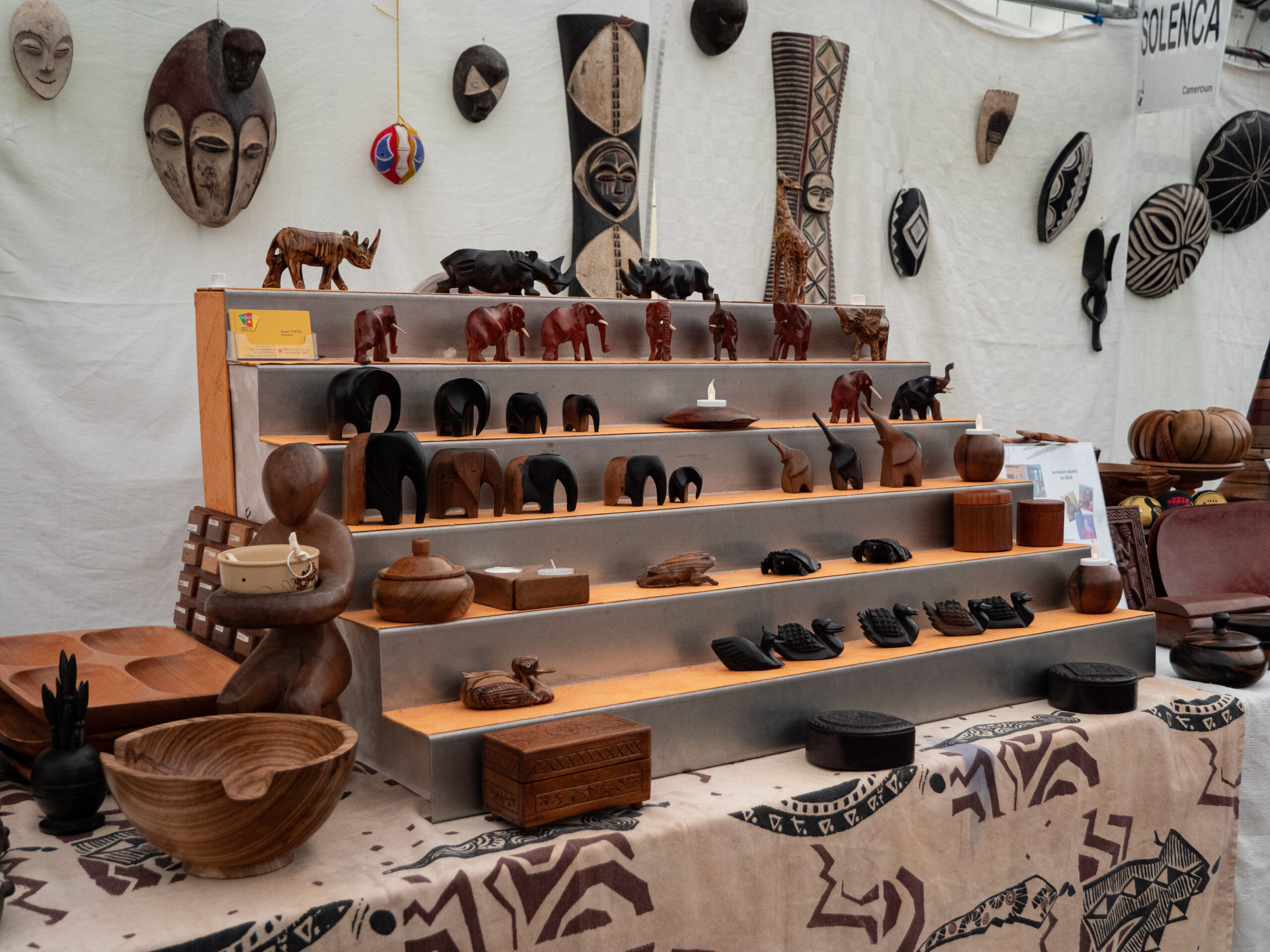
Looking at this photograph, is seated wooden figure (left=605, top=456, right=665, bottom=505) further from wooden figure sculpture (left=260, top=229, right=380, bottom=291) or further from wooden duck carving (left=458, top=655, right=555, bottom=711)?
wooden figure sculpture (left=260, top=229, right=380, bottom=291)

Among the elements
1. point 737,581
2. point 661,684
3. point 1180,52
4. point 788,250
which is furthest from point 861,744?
point 1180,52

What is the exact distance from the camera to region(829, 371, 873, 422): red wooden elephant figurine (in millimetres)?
2867

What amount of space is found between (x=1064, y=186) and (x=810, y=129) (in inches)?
68.7

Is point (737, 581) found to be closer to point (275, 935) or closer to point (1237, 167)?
point (275, 935)

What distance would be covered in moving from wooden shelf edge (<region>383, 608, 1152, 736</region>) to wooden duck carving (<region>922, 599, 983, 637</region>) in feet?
0.05

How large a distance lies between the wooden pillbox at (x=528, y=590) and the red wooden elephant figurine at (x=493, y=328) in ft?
2.14

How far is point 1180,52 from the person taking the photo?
200 inches

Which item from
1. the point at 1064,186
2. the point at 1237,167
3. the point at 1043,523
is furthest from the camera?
the point at 1237,167

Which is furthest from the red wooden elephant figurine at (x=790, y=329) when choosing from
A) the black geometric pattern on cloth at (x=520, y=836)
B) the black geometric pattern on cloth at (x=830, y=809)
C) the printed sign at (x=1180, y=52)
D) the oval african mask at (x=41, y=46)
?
the printed sign at (x=1180, y=52)

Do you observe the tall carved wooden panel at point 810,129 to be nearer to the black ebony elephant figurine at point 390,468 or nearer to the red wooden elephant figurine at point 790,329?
the red wooden elephant figurine at point 790,329

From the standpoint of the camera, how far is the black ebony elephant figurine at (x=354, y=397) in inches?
84.8

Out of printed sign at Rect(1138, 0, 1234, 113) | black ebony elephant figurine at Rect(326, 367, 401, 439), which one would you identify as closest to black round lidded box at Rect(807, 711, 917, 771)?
black ebony elephant figurine at Rect(326, 367, 401, 439)

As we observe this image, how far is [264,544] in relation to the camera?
182 centimetres

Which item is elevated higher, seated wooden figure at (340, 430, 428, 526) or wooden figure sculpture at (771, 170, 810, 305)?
wooden figure sculpture at (771, 170, 810, 305)
